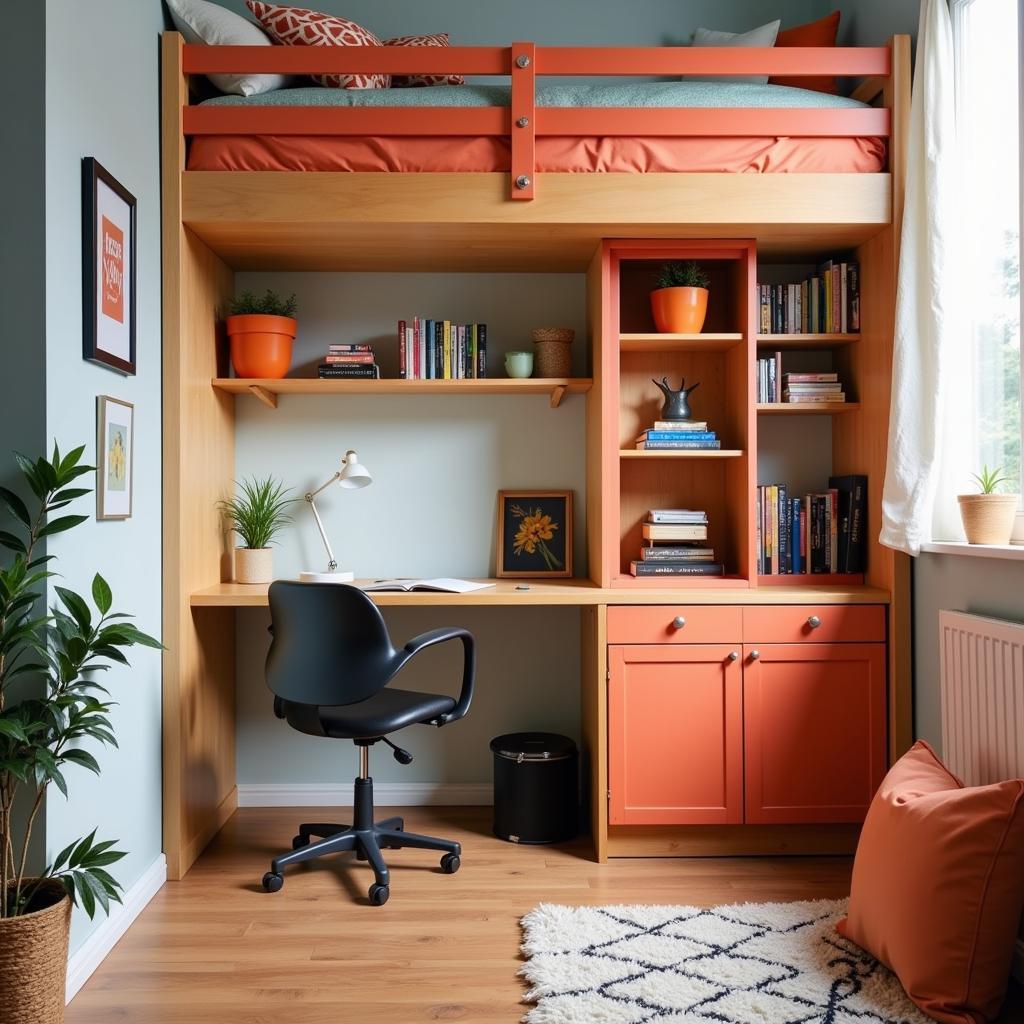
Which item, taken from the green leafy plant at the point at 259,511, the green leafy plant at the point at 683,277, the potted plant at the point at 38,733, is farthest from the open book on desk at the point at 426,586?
the green leafy plant at the point at 683,277

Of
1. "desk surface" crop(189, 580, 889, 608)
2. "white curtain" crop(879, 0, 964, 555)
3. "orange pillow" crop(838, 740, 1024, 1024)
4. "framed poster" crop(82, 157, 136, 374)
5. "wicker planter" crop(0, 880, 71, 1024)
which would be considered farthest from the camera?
"desk surface" crop(189, 580, 889, 608)

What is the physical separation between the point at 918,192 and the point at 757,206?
1.50 feet

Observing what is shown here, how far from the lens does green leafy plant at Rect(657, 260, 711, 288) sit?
10.1ft

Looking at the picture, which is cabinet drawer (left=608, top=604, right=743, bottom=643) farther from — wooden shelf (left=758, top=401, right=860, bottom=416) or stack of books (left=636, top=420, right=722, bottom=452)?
wooden shelf (left=758, top=401, right=860, bottom=416)

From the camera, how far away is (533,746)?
10.1 feet

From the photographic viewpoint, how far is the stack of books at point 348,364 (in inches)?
124

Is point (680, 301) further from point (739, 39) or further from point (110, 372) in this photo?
point (110, 372)

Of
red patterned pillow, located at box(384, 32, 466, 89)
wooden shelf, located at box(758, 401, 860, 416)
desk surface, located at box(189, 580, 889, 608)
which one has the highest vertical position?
red patterned pillow, located at box(384, 32, 466, 89)

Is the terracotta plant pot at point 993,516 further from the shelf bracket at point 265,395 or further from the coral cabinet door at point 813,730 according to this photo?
the shelf bracket at point 265,395

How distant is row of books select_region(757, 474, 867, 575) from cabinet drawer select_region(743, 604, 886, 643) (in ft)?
0.83

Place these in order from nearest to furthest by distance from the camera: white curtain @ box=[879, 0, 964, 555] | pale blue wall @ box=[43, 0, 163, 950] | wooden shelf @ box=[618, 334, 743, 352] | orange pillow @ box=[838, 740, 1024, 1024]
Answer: orange pillow @ box=[838, 740, 1024, 1024] < pale blue wall @ box=[43, 0, 163, 950] < white curtain @ box=[879, 0, 964, 555] < wooden shelf @ box=[618, 334, 743, 352]

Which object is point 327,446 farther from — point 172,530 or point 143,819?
point 143,819

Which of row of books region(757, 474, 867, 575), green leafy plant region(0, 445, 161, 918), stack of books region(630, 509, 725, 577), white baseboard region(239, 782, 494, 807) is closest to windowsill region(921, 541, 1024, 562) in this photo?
row of books region(757, 474, 867, 575)

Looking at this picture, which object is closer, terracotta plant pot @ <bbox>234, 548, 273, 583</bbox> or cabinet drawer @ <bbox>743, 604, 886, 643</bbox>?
cabinet drawer @ <bbox>743, 604, 886, 643</bbox>
